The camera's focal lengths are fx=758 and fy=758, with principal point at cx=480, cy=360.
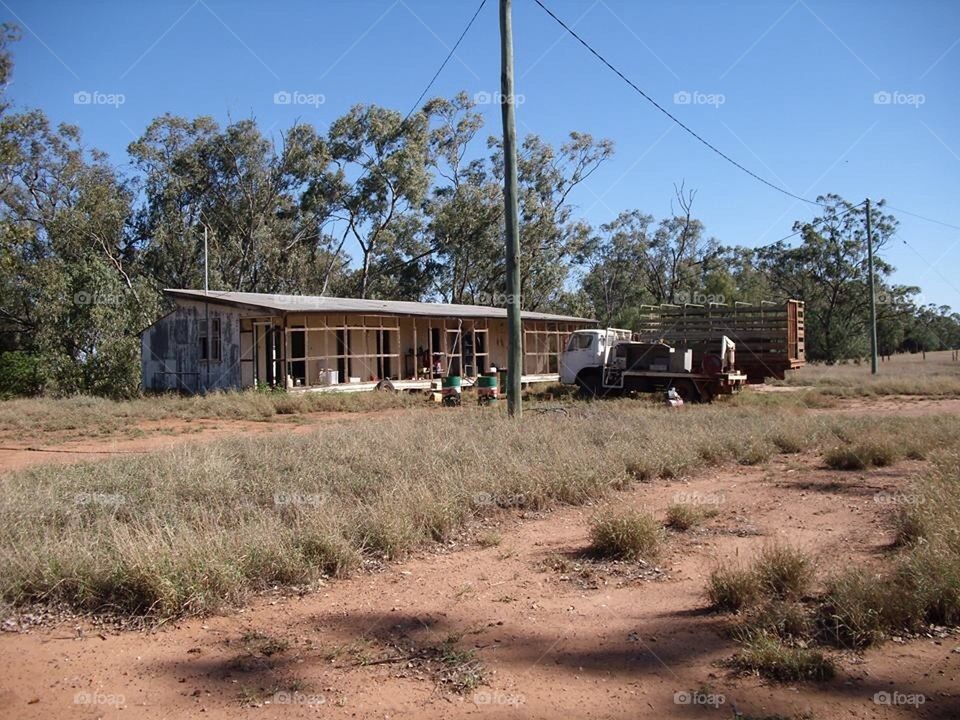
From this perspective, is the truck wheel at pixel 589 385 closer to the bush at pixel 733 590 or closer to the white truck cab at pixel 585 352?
the white truck cab at pixel 585 352

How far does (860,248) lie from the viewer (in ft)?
158

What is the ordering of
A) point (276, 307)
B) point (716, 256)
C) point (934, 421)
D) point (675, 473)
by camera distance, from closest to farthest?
1. point (675, 473)
2. point (934, 421)
3. point (276, 307)
4. point (716, 256)

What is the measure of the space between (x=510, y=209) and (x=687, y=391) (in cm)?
1029

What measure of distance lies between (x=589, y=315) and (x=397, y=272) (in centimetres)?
1547

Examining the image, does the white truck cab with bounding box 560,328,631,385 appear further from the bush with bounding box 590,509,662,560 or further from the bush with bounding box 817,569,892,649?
the bush with bounding box 817,569,892,649

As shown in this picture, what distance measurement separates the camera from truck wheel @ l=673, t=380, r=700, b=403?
2112cm

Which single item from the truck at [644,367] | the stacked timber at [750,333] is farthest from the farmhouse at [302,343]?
the stacked timber at [750,333]

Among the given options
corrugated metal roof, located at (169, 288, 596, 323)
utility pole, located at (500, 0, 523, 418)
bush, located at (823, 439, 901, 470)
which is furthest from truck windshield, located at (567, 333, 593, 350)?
bush, located at (823, 439, 901, 470)

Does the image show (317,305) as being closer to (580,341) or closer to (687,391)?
(580,341)

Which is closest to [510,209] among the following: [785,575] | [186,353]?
[785,575]

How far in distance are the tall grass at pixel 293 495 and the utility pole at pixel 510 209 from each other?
0.88 metres

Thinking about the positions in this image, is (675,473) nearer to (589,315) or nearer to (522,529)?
(522,529)

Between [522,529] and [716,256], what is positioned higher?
[716,256]

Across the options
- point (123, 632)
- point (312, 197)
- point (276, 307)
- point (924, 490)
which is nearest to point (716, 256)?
point (312, 197)
